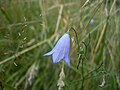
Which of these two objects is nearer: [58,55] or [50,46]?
[58,55]

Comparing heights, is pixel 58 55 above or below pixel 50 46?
below

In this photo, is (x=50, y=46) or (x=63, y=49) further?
(x=50, y=46)

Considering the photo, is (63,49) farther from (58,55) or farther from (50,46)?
(50,46)

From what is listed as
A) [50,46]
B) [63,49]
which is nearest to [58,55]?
[63,49]

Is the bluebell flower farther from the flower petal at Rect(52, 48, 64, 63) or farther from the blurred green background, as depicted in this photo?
the blurred green background

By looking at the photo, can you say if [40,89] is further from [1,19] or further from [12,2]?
[12,2]

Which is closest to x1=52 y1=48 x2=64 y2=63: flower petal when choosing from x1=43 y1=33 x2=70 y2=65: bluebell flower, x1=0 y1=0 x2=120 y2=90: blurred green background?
x1=43 y1=33 x2=70 y2=65: bluebell flower

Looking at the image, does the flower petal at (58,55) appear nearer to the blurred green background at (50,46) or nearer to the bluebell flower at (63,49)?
the bluebell flower at (63,49)

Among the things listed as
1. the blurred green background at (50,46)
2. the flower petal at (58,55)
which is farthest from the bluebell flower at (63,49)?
the blurred green background at (50,46)
